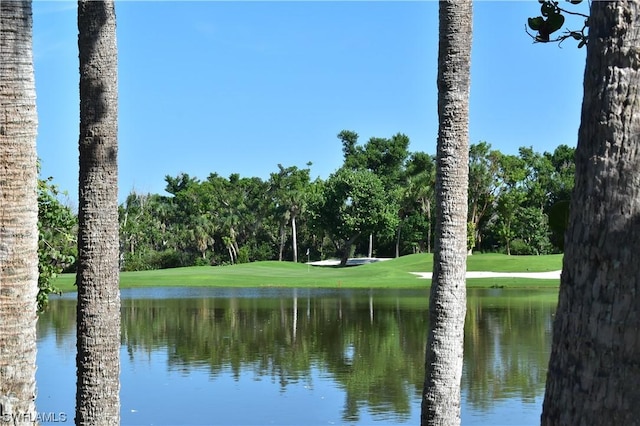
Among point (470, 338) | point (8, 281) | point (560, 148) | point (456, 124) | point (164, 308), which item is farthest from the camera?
point (560, 148)

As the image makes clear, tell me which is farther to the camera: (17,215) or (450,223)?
(450,223)

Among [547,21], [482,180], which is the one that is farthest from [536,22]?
[482,180]

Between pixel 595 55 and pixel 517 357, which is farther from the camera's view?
pixel 517 357

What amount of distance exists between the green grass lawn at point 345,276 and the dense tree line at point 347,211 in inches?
299

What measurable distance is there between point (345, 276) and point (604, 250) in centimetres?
4774

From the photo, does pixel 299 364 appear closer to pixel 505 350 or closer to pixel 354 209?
pixel 505 350

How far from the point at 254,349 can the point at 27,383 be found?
566 inches

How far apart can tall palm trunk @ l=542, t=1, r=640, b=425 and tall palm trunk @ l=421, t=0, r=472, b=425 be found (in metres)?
4.10

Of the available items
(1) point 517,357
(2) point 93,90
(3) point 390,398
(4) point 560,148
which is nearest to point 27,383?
(2) point 93,90

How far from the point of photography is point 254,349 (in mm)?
18922

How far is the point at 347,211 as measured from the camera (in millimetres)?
64938

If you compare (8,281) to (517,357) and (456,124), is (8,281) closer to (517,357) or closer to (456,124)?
(456,124)

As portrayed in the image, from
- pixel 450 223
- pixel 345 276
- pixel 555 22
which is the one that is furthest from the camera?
pixel 345 276

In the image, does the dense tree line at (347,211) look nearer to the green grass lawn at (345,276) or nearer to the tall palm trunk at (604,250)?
the green grass lawn at (345,276)
